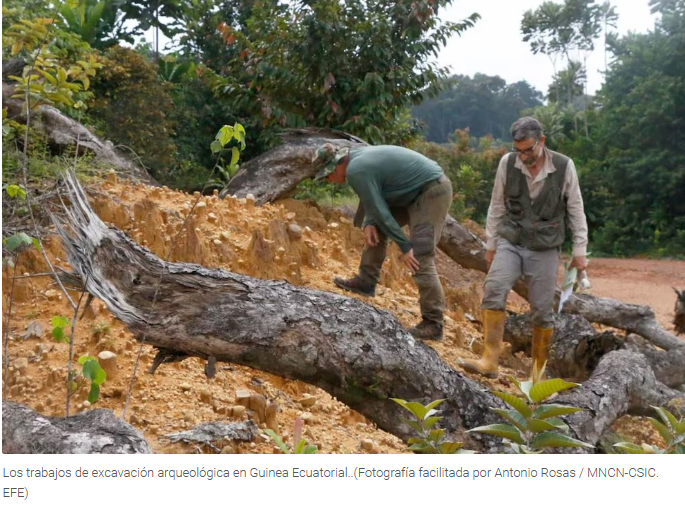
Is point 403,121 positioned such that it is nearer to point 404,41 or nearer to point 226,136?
point 404,41

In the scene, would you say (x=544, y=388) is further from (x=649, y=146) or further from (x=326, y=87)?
(x=649, y=146)

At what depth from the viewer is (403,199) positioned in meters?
5.67

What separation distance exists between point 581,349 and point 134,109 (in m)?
7.38

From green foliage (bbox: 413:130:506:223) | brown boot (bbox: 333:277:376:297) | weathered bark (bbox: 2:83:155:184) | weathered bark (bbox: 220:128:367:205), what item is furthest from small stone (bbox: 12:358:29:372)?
green foliage (bbox: 413:130:506:223)

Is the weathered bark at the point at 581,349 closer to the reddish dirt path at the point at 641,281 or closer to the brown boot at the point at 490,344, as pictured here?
the brown boot at the point at 490,344

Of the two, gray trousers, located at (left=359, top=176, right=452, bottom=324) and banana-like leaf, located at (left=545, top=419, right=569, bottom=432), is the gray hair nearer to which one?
gray trousers, located at (left=359, top=176, right=452, bottom=324)

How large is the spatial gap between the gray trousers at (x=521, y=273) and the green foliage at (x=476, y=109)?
27.0m

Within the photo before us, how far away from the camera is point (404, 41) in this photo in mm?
10047

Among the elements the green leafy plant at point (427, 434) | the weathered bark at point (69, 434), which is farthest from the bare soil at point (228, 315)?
the green leafy plant at point (427, 434)

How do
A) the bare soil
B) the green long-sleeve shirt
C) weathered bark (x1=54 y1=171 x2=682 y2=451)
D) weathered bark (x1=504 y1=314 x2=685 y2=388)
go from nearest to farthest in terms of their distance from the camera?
weathered bark (x1=54 y1=171 x2=682 y2=451)
the bare soil
the green long-sleeve shirt
weathered bark (x1=504 y1=314 x2=685 y2=388)

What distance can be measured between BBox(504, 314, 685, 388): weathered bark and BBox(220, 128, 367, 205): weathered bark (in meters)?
2.81

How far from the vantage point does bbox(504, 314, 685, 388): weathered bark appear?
231 inches

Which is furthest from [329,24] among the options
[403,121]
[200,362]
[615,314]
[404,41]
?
[200,362]

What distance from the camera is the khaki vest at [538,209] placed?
496cm
